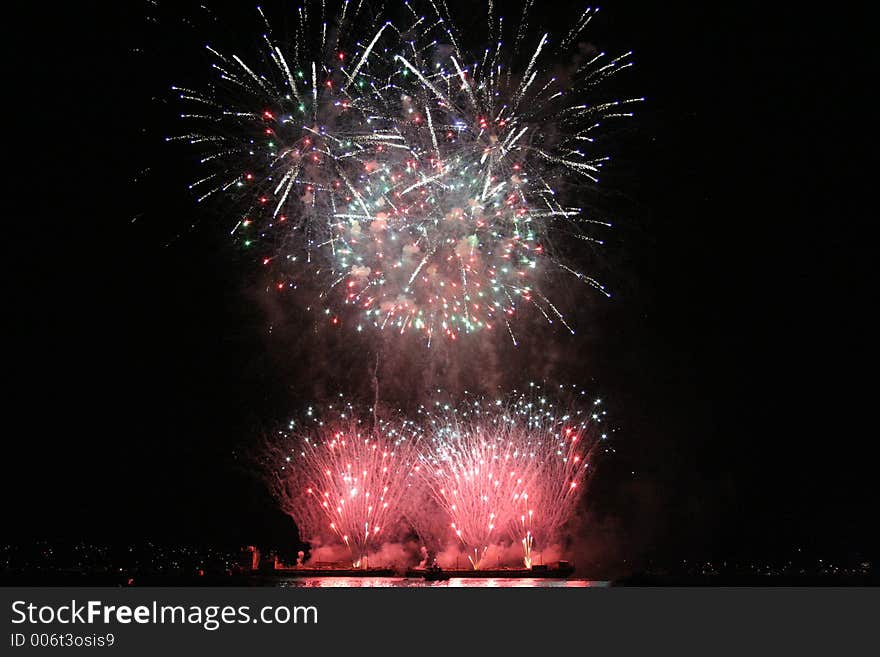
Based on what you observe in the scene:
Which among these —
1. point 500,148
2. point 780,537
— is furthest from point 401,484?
point 780,537

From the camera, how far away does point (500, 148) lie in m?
19.8

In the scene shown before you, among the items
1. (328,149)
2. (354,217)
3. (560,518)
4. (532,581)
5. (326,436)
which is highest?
(328,149)

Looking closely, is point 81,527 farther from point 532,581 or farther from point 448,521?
point 532,581

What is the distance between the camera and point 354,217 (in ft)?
68.0

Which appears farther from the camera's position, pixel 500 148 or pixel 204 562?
pixel 204 562

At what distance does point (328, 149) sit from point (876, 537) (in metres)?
40.7

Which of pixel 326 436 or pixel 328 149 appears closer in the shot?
pixel 328 149

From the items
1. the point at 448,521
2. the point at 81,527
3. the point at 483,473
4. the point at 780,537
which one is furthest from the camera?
the point at 81,527

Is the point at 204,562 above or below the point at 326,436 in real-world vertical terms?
below

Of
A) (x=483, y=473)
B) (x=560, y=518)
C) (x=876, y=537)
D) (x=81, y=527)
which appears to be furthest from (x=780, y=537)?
(x=81, y=527)

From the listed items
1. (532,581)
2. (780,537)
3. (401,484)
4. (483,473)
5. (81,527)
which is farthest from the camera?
(81,527)

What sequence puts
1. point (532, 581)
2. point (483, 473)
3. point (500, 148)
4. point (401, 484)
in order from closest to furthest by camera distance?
1. point (500, 148)
2. point (483, 473)
3. point (401, 484)
4. point (532, 581)

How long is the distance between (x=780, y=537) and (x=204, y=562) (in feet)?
108

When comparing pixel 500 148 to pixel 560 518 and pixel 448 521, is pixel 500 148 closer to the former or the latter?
pixel 560 518
